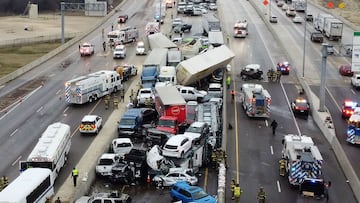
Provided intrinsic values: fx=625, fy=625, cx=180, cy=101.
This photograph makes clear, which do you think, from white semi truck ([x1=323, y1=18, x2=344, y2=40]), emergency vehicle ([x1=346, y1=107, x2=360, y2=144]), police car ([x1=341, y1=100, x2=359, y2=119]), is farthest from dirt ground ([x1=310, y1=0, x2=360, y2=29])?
emergency vehicle ([x1=346, y1=107, x2=360, y2=144])

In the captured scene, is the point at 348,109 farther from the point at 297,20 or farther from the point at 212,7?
the point at 212,7

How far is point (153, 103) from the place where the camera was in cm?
5494

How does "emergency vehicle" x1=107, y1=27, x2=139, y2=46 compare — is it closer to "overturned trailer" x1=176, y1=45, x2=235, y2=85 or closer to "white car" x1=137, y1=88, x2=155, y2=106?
"overturned trailer" x1=176, y1=45, x2=235, y2=85

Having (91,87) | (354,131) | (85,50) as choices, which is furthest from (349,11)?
(354,131)

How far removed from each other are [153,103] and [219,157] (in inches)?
559

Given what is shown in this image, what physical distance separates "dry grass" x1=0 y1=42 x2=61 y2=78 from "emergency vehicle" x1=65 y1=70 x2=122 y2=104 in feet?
72.5

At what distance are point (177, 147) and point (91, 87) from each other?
739 inches

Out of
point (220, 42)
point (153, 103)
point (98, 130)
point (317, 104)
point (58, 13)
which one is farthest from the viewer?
point (58, 13)

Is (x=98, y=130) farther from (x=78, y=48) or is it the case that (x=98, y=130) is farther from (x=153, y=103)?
(x=78, y=48)

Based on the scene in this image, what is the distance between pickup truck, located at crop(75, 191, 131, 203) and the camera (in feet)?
113

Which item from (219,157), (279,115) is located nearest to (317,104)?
(279,115)

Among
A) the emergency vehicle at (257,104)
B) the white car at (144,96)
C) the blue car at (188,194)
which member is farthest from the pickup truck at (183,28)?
the blue car at (188,194)

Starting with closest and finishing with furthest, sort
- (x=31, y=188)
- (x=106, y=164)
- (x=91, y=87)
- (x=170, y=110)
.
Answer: (x=31, y=188) < (x=106, y=164) < (x=170, y=110) < (x=91, y=87)

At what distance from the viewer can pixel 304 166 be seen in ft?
125
